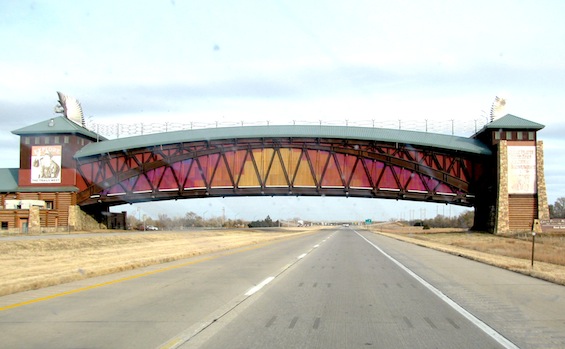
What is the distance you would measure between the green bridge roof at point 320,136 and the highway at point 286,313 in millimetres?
45803

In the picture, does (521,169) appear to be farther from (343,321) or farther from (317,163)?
(343,321)

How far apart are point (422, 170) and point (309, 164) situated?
44.6ft

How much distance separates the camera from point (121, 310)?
10539 millimetres

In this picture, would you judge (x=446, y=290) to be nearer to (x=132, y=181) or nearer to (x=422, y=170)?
(x=422, y=170)

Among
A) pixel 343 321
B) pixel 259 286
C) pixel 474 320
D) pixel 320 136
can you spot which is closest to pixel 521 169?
pixel 320 136

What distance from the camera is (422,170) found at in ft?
206

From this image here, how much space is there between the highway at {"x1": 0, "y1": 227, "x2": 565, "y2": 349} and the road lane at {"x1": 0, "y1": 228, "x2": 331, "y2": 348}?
0.02m

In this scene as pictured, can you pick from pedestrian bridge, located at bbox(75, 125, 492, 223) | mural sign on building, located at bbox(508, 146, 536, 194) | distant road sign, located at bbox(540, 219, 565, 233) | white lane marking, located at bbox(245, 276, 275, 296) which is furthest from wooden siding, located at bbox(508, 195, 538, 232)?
white lane marking, located at bbox(245, 276, 275, 296)

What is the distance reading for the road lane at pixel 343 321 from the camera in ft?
25.9

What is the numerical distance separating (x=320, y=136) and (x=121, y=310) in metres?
52.8

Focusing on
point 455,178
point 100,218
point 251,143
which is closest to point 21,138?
point 100,218

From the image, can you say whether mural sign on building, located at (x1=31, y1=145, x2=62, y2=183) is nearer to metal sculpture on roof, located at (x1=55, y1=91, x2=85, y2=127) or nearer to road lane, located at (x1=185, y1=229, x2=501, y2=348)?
metal sculpture on roof, located at (x1=55, y1=91, x2=85, y2=127)

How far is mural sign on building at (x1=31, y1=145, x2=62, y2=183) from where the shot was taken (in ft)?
218

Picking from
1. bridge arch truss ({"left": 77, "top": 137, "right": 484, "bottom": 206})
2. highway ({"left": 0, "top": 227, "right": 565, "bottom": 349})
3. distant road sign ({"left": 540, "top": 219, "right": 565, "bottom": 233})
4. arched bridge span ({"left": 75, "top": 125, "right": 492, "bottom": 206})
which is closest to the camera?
highway ({"left": 0, "top": 227, "right": 565, "bottom": 349})
